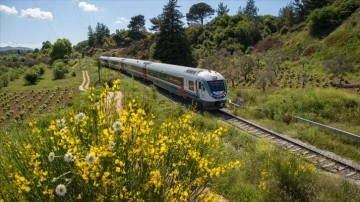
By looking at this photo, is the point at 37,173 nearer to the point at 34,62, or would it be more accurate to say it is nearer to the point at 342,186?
the point at 342,186

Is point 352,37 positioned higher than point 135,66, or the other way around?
point 352,37

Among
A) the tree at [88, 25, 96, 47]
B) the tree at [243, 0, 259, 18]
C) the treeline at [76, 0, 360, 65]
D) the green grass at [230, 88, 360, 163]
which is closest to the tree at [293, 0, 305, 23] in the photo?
the treeline at [76, 0, 360, 65]

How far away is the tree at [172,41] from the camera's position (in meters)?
40.9

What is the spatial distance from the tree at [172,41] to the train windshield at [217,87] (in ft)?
63.1

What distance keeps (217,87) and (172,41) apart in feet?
70.2

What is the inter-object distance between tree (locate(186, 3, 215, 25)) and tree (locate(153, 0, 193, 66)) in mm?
63897

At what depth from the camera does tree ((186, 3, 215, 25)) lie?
4077 inches

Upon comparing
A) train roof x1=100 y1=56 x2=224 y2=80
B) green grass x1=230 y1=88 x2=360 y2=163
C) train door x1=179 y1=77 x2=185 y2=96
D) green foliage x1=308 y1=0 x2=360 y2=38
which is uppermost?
green foliage x1=308 y1=0 x2=360 y2=38

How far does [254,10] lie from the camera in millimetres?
100562

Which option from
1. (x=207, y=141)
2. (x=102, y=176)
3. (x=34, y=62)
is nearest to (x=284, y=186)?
(x=207, y=141)

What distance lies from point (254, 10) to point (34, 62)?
223 ft

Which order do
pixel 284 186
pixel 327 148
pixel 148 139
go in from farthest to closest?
pixel 327 148, pixel 284 186, pixel 148 139

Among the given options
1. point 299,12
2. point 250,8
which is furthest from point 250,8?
point 299,12

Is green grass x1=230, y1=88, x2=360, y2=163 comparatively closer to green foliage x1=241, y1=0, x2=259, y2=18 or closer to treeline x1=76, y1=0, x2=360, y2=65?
treeline x1=76, y1=0, x2=360, y2=65
